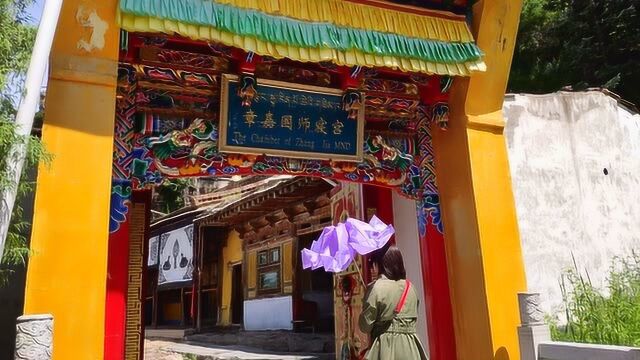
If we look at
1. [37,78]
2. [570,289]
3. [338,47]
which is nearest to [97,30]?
[37,78]

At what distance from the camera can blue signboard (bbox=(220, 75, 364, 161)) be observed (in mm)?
4965

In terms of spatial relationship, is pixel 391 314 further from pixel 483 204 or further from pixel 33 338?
pixel 33 338

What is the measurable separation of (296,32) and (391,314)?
2.42 meters

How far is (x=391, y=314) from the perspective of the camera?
3748 mm

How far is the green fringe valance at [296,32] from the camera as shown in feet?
13.4

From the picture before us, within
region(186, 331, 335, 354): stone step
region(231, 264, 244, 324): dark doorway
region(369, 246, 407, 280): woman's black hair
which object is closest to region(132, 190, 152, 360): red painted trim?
region(369, 246, 407, 280): woman's black hair

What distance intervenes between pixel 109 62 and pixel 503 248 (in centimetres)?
387

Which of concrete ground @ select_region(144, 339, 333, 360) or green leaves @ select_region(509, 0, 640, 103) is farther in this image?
green leaves @ select_region(509, 0, 640, 103)

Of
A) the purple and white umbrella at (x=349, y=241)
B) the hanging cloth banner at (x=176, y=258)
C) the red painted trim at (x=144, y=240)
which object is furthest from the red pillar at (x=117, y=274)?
the hanging cloth banner at (x=176, y=258)

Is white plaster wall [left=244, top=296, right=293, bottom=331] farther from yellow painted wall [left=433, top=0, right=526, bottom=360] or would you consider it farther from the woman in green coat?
the woman in green coat

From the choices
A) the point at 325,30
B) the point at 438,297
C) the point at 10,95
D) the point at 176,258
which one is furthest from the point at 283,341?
the point at 10,95

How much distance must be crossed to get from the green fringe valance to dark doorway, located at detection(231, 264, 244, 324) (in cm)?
1074

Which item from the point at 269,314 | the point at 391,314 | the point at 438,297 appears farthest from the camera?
the point at 269,314

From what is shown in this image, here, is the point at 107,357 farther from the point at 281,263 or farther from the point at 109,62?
the point at 281,263
